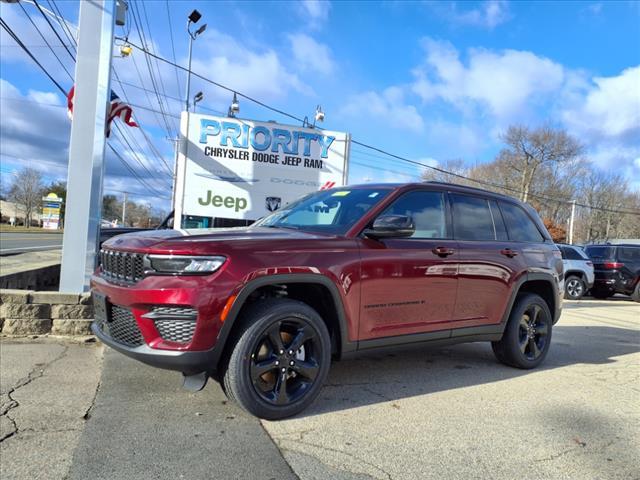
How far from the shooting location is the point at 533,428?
3629 mm

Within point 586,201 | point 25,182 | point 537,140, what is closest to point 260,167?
point 537,140

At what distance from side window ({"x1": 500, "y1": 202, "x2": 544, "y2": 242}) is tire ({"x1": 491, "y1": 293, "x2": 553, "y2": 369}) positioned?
0.64m

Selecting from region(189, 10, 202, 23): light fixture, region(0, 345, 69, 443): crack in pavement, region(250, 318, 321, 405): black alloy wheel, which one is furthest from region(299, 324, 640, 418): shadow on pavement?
region(189, 10, 202, 23): light fixture

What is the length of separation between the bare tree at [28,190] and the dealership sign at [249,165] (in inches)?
3706

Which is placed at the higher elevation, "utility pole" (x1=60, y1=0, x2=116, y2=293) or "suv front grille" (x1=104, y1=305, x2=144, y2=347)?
"utility pole" (x1=60, y1=0, x2=116, y2=293)

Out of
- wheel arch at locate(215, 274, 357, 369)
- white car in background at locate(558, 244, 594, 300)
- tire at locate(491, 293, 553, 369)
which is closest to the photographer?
wheel arch at locate(215, 274, 357, 369)

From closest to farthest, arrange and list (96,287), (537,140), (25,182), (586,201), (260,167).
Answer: (96,287) → (260,167) → (537,140) → (586,201) → (25,182)

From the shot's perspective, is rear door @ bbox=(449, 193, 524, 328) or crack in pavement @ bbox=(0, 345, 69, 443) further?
rear door @ bbox=(449, 193, 524, 328)

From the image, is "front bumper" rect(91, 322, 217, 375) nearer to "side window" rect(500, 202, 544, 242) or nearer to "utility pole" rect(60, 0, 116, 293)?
"utility pole" rect(60, 0, 116, 293)

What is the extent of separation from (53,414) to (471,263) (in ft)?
11.8

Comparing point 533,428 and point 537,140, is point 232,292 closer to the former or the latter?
point 533,428

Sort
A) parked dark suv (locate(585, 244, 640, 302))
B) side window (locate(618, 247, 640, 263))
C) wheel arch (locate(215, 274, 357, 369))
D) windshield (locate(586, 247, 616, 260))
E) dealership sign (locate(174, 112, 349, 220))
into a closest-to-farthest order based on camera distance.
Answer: wheel arch (locate(215, 274, 357, 369)), dealership sign (locate(174, 112, 349, 220)), parked dark suv (locate(585, 244, 640, 302)), side window (locate(618, 247, 640, 263)), windshield (locate(586, 247, 616, 260))

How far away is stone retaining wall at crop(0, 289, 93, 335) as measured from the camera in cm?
552

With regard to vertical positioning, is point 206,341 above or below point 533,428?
above
